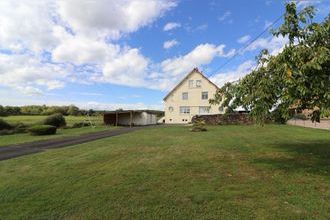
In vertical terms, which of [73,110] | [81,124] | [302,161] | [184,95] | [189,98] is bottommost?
[302,161]

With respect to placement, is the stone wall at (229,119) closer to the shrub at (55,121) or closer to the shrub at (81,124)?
the shrub at (81,124)

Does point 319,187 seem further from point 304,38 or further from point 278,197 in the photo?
point 304,38

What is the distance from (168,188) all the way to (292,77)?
371 centimetres

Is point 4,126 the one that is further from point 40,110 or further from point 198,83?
point 40,110

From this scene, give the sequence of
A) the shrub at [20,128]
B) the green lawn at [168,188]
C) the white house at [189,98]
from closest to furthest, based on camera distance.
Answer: the green lawn at [168,188] → the shrub at [20,128] → the white house at [189,98]

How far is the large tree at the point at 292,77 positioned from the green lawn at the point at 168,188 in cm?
176

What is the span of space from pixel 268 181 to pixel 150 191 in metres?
2.86

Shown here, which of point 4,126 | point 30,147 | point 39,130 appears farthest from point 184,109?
point 30,147

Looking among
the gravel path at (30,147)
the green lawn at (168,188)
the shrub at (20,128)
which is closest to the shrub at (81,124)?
the shrub at (20,128)

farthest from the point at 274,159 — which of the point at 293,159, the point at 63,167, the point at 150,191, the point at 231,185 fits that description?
the point at 63,167

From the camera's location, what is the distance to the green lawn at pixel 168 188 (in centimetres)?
469

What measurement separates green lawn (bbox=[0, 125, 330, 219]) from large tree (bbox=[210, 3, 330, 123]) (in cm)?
176

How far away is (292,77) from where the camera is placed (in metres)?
6.23

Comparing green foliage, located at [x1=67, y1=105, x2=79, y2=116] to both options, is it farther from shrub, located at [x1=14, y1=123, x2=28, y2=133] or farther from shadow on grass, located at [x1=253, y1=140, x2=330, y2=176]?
shadow on grass, located at [x1=253, y1=140, x2=330, y2=176]
